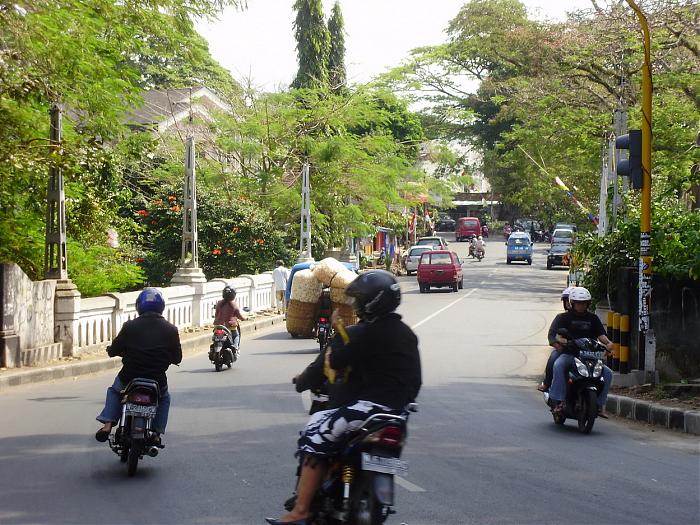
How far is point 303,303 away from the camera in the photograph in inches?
822

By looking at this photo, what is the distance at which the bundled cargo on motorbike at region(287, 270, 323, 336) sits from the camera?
19.9m

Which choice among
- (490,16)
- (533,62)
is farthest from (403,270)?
(533,62)

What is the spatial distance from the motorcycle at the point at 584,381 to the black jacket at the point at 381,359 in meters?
5.72

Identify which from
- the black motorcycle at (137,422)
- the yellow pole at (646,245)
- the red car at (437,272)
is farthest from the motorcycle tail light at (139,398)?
the red car at (437,272)

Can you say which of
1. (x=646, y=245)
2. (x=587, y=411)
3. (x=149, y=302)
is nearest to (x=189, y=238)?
(x=646, y=245)

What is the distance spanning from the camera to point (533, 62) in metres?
40.1

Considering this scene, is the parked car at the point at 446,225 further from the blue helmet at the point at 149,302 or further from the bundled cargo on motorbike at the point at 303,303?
the blue helmet at the point at 149,302

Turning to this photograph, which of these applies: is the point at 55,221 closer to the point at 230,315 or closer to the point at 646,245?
the point at 230,315

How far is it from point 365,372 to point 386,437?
0.44 metres

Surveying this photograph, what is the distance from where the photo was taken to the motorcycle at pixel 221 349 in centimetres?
1689

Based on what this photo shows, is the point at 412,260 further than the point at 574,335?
Yes

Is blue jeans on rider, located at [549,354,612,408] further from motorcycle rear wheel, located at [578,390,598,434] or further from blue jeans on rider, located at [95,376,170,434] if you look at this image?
blue jeans on rider, located at [95,376,170,434]

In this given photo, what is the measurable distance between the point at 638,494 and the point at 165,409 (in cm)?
392

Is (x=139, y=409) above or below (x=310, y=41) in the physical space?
below
